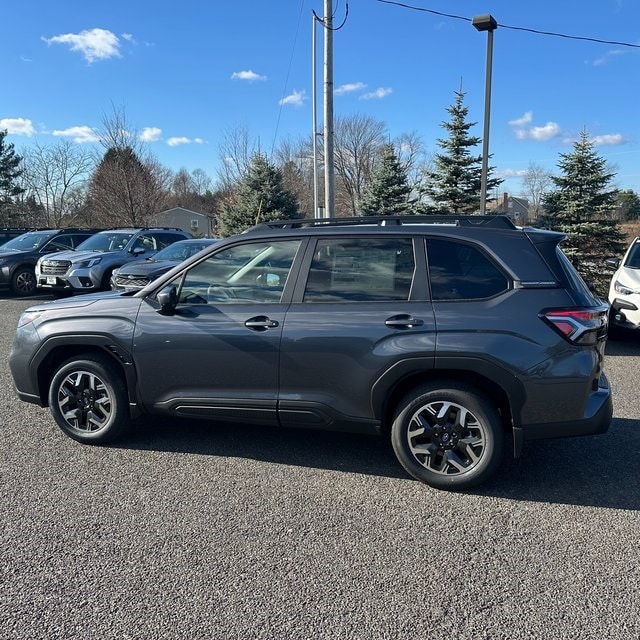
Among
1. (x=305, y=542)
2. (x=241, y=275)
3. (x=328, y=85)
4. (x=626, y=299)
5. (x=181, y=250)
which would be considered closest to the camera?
(x=305, y=542)

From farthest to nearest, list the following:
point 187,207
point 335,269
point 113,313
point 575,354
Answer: point 187,207, point 113,313, point 335,269, point 575,354

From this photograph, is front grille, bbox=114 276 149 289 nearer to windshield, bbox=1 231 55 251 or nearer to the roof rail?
windshield, bbox=1 231 55 251

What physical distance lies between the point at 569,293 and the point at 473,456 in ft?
4.00

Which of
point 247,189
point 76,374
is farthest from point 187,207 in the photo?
point 76,374

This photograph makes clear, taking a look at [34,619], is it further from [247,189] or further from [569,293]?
[247,189]

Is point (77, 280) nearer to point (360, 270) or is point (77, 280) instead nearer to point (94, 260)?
point (94, 260)

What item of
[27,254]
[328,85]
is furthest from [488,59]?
[27,254]

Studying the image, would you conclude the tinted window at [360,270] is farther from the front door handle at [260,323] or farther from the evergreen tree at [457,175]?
the evergreen tree at [457,175]

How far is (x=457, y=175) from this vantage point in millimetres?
20078

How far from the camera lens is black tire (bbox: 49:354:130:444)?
4.21 m

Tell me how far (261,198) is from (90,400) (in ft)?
68.0

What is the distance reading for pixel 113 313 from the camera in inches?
164

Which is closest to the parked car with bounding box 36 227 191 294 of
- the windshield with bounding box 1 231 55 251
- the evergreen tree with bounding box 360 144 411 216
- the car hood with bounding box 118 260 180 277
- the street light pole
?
the windshield with bounding box 1 231 55 251

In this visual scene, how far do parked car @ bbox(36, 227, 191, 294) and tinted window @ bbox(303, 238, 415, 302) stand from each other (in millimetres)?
10153
